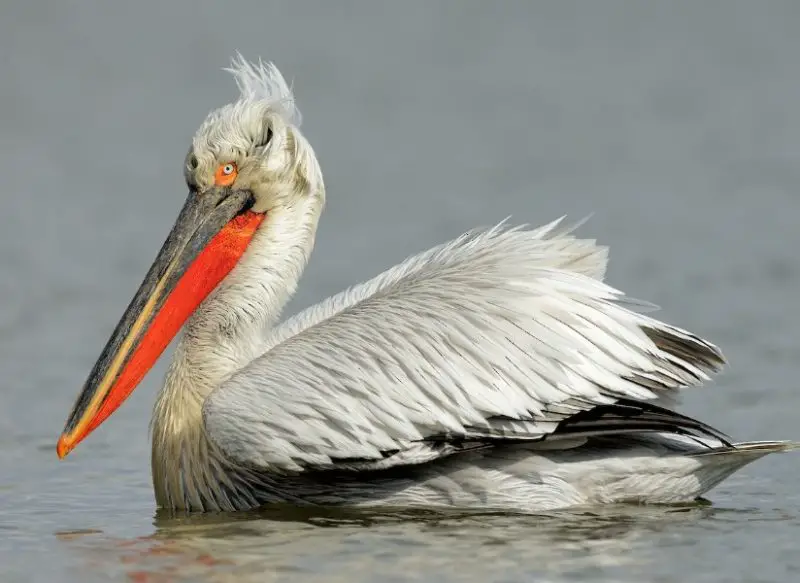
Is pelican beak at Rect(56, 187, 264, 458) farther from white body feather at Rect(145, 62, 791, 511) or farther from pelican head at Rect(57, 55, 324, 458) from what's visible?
white body feather at Rect(145, 62, 791, 511)

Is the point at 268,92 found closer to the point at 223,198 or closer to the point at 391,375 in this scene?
the point at 223,198

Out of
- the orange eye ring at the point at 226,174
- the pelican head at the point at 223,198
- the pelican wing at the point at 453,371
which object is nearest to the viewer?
the pelican wing at the point at 453,371

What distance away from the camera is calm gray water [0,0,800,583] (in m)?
5.59

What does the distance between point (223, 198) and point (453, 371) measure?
1.28 metres

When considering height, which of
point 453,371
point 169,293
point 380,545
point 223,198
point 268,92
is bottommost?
point 380,545

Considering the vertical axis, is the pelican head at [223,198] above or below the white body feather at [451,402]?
above

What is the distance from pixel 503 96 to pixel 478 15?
2529 mm

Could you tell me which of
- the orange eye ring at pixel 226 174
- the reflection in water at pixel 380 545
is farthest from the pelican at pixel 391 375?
the reflection in water at pixel 380 545

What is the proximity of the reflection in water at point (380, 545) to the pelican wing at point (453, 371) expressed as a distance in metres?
0.25

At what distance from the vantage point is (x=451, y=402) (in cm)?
584

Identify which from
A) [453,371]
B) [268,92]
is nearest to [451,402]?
[453,371]

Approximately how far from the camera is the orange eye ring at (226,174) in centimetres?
651

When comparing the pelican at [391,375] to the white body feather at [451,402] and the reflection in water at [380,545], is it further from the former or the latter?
the reflection in water at [380,545]

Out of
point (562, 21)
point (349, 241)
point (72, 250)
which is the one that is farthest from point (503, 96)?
point (72, 250)
